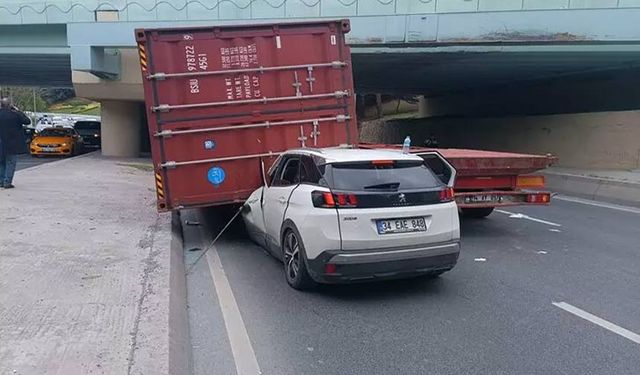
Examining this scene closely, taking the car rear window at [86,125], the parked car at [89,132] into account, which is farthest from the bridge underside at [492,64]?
the car rear window at [86,125]

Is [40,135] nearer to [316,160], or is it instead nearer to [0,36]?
[0,36]

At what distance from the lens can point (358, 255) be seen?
5.47 meters

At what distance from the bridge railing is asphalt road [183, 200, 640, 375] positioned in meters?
9.33

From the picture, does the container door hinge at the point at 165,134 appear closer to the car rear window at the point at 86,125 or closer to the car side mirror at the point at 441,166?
the car side mirror at the point at 441,166

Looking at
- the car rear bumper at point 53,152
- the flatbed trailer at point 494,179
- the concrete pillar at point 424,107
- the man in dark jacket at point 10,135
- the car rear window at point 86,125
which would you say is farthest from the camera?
the concrete pillar at point 424,107

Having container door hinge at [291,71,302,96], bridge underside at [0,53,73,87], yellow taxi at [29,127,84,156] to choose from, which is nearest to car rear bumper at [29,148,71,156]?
yellow taxi at [29,127,84,156]

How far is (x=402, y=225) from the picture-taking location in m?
5.62

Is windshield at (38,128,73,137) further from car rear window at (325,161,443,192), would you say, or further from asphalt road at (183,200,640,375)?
car rear window at (325,161,443,192)

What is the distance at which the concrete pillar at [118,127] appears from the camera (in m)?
26.1

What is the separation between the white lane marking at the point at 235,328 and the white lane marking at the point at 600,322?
10.1 feet

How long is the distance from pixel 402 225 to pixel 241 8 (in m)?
13.8

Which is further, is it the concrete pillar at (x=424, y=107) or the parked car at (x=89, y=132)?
the concrete pillar at (x=424, y=107)

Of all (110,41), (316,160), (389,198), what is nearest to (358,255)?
(389,198)

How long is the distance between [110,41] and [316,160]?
15.6 metres
